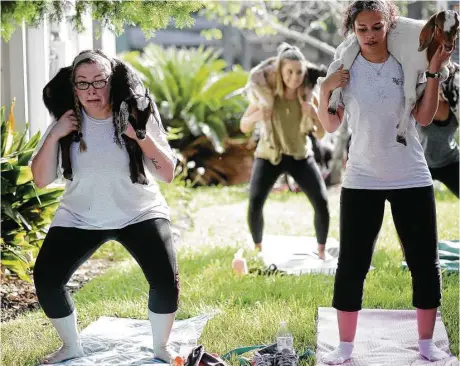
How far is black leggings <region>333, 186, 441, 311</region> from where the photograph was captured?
333 centimetres

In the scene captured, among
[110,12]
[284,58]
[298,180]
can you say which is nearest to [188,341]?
[110,12]

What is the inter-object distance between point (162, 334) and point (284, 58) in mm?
2422

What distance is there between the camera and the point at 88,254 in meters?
3.44

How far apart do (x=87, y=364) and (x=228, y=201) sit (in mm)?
5425

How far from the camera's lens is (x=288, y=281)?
487 centimetres

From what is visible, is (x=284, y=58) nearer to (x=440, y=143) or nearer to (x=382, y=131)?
(x=440, y=143)

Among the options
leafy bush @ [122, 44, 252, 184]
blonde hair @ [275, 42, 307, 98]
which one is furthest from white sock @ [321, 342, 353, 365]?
leafy bush @ [122, 44, 252, 184]

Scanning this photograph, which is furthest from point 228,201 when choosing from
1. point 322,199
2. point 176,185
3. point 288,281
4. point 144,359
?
point 144,359

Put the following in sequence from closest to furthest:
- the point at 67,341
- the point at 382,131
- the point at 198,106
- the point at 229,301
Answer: the point at 382,131, the point at 67,341, the point at 229,301, the point at 198,106

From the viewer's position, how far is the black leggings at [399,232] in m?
3.33

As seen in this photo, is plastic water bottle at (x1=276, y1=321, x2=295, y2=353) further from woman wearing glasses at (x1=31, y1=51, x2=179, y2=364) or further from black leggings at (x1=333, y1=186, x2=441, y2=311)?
woman wearing glasses at (x1=31, y1=51, x2=179, y2=364)

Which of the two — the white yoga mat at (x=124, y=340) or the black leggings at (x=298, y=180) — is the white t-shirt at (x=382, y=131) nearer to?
the white yoga mat at (x=124, y=340)

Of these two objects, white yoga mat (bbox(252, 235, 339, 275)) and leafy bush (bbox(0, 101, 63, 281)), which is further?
white yoga mat (bbox(252, 235, 339, 275))

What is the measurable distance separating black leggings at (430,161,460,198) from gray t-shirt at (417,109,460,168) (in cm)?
3
